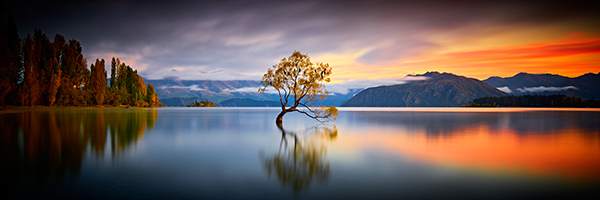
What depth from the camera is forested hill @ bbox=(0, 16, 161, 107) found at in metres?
55.2

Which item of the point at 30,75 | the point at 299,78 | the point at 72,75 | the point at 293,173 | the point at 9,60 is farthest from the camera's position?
the point at 72,75

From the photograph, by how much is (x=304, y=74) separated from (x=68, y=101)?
256 ft

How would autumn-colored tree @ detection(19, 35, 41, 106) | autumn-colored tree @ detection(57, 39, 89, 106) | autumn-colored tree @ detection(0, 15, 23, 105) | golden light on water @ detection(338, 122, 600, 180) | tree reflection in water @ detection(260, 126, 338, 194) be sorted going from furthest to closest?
1. autumn-colored tree @ detection(57, 39, 89, 106)
2. autumn-colored tree @ detection(19, 35, 41, 106)
3. autumn-colored tree @ detection(0, 15, 23, 105)
4. golden light on water @ detection(338, 122, 600, 180)
5. tree reflection in water @ detection(260, 126, 338, 194)

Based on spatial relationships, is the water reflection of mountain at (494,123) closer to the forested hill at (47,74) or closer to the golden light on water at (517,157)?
the golden light on water at (517,157)

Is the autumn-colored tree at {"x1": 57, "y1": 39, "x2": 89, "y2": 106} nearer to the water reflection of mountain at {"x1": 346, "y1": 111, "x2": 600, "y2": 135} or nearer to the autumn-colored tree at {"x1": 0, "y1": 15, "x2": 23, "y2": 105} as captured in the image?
the autumn-colored tree at {"x1": 0, "y1": 15, "x2": 23, "y2": 105}

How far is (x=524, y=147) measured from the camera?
1616 centimetres

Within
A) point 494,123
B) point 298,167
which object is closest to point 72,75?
point 298,167

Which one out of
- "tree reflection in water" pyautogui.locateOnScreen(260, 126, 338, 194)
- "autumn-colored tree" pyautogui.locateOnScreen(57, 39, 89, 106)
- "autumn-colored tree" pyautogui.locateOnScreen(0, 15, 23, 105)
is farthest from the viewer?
"autumn-colored tree" pyautogui.locateOnScreen(57, 39, 89, 106)

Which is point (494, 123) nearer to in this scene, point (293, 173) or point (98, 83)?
point (293, 173)

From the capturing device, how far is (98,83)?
9012 cm

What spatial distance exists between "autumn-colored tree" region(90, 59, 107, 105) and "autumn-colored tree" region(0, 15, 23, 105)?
94.2 ft

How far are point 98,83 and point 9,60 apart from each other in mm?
37937

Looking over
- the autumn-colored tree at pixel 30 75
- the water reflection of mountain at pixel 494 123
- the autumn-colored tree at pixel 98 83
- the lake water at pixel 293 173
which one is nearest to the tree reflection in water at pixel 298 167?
the lake water at pixel 293 173

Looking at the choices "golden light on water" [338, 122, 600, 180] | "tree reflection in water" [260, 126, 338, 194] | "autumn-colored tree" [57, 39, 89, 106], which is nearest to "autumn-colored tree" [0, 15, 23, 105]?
"autumn-colored tree" [57, 39, 89, 106]
